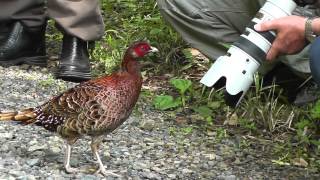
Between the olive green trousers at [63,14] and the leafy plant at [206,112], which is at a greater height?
the olive green trousers at [63,14]

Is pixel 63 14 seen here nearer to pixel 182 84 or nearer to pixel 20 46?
pixel 20 46

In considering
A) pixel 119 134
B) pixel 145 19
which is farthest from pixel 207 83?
pixel 145 19

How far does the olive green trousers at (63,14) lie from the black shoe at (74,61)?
0.07m

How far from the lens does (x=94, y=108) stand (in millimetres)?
2965

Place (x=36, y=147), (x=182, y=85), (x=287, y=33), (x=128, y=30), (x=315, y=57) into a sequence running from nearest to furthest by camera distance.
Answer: (x=315, y=57)
(x=287, y=33)
(x=36, y=147)
(x=182, y=85)
(x=128, y=30)

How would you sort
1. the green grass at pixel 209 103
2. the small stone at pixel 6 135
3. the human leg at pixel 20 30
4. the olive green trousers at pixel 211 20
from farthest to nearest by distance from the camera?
1. the human leg at pixel 20 30
2. the olive green trousers at pixel 211 20
3. the green grass at pixel 209 103
4. the small stone at pixel 6 135

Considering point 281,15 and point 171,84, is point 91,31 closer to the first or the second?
point 171,84

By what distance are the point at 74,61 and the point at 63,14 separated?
1.03 ft

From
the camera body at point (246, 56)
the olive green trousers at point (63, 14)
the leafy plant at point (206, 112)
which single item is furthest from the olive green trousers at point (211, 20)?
the camera body at point (246, 56)

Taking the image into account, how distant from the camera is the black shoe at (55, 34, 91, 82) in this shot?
4492 millimetres

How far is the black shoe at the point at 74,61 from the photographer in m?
4.49

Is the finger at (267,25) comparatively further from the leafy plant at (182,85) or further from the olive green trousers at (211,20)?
the leafy plant at (182,85)

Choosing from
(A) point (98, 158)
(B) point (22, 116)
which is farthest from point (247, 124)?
(B) point (22, 116)

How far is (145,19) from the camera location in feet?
18.1
